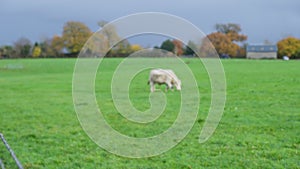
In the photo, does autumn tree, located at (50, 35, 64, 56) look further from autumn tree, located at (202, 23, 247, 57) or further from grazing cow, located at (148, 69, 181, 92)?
grazing cow, located at (148, 69, 181, 92)

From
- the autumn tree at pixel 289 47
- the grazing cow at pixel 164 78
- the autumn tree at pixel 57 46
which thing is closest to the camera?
the grazing cow at pixel 164 78

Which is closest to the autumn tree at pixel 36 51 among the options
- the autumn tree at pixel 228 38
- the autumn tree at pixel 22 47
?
the autumn tree at pixel 22 47

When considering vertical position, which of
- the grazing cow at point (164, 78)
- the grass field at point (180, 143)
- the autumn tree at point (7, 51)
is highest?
the autumn tree at point (7, 51)

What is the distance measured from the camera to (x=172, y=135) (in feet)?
26.2

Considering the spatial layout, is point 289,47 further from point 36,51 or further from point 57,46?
point 36,51

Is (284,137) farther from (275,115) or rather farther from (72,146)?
(72,146)

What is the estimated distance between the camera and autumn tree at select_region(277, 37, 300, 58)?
95.3 m

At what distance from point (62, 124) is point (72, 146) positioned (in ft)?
8.02

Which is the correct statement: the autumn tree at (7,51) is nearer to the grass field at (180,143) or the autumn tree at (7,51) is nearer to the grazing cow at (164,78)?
the grazing cow at (164,78)

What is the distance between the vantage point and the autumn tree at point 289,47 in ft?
313

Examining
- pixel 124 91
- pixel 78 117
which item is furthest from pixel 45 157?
pixel 124 91

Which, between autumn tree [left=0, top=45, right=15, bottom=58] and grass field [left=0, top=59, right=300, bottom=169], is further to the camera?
autumn tree [left=0, top=45, right=15, bottom=58]

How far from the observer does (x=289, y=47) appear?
98688 mm

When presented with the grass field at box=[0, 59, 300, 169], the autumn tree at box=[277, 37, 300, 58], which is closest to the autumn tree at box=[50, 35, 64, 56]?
the grass field at box=[0, 59, 300, 169]
